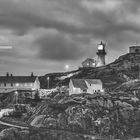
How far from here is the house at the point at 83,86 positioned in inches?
4774

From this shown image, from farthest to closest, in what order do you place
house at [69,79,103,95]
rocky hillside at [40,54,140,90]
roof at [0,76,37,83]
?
roof at [0,76,37,83]
rocky hillside at [40,54,140,90]
house at [69,79,103,95]

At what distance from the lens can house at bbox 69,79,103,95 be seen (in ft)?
398

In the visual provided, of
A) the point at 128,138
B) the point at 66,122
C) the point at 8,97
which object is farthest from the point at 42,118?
the point at 8,97

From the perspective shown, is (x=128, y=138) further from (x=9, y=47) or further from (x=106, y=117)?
(x=9, y=47)

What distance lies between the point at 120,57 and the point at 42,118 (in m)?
114

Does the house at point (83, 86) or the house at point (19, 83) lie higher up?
the house at point (19, 83)

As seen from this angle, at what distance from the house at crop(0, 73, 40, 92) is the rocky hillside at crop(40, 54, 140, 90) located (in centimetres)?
793

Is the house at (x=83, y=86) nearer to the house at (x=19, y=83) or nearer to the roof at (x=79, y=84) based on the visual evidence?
the roof at (x=79, y=84)

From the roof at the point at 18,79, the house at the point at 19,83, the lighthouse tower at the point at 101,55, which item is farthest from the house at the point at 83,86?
the lighthouse tower at the point at 101,55

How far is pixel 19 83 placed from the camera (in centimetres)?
16612

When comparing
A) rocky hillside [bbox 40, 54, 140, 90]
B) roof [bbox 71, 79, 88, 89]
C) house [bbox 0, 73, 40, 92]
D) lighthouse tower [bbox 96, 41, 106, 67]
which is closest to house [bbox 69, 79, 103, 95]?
roof [bbox 71, 79, 88, 89]

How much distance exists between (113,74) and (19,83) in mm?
49632

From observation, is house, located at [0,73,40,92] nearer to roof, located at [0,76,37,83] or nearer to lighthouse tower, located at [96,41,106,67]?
roof, located at [0,76,37,83]

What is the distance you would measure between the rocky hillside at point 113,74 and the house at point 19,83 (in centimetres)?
793
